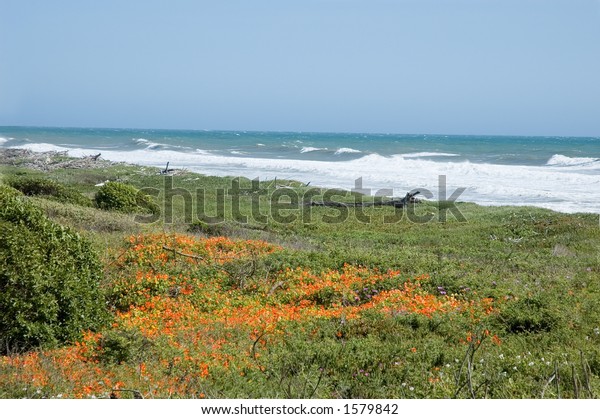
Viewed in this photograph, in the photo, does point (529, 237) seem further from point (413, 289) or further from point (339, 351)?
point (339, 351)

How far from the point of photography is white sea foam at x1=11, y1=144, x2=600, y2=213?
42.8 metres

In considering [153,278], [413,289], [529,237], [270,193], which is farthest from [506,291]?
[270,193]

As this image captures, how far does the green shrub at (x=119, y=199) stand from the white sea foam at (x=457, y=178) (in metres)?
23.9

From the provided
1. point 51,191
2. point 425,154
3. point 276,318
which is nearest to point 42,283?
point 276,318

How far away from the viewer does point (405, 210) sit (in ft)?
113

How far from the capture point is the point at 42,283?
9.24 meters

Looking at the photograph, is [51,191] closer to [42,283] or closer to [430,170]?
[42,283]

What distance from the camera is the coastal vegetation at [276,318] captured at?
24.2 ft

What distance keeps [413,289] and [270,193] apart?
28.9m

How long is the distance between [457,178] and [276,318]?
2065 inches

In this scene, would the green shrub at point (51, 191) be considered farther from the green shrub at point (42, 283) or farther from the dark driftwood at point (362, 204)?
the green shrub at point (42, 283)

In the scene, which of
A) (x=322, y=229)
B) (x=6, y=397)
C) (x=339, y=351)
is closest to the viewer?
(x=6, y=397)

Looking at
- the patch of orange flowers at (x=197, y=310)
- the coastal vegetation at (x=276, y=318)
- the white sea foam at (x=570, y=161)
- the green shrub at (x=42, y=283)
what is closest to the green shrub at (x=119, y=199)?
the coastal vegetation at (x=276, y=318)
